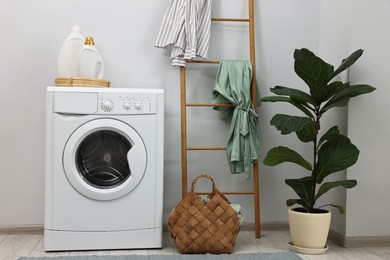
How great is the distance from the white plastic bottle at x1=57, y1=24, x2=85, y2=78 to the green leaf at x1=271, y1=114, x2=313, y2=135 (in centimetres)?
114

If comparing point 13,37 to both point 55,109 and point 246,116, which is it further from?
point 246,116

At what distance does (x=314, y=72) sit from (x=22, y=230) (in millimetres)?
1889

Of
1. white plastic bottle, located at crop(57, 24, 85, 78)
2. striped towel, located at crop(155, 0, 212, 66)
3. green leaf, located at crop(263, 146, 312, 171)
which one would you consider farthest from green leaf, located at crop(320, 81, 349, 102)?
white plastic bottle, located at crop(57, 24, 85, 78)

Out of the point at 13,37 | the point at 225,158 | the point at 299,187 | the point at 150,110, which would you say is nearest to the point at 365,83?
the point at 299,187

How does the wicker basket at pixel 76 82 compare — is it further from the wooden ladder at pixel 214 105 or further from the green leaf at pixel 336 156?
the green leaf at pixel 336 156

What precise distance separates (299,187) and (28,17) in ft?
6.04

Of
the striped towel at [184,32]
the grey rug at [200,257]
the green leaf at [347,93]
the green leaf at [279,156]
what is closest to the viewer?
the grey rug at [200,257]

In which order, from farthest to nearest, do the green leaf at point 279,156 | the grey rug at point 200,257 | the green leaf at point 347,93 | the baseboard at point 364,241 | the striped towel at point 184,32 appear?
1. the striped towel at point 184,32
2. the baseboard at point 364,241
3. the green leaf at point 279,156
4. the green leaf at point 347,93
5. the grey rug at point 200,257

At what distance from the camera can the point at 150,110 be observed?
2.66 meters

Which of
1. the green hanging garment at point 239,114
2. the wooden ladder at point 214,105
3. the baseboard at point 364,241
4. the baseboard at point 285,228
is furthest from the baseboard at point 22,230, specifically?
the baseboard at point 364,241

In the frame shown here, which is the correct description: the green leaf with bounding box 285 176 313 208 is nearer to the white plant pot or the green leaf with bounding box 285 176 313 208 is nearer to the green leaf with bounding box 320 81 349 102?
the white plant pot

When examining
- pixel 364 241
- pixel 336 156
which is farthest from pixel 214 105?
pixel 364 241

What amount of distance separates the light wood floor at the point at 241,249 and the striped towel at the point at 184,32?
1086 millimetres

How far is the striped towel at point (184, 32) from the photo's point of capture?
2.99 meters
